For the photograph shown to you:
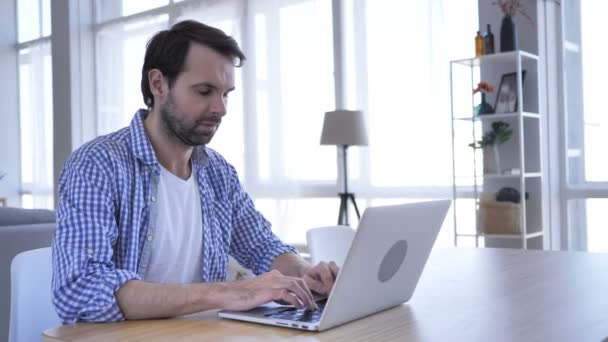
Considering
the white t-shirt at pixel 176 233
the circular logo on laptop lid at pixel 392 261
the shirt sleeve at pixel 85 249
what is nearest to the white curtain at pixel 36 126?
the white t-shirt at pixel 176 233

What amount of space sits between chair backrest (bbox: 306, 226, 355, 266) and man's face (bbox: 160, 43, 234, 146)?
68 centimetres

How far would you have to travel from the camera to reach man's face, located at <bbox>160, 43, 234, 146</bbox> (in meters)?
1.67

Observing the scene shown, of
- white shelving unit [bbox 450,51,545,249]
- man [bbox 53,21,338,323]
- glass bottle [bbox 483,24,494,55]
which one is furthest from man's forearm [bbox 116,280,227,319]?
glass bottle [bbox 483,24,494,55]

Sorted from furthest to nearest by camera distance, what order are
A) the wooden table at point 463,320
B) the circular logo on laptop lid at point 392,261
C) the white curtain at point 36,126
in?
the white curtain at point 36,126, the circular logo on laptop lid at point 392,261, the wooden table at point 463,320

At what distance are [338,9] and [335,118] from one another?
113 centimetres

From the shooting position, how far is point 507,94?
418 cm

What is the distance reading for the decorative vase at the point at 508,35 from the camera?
4.09m

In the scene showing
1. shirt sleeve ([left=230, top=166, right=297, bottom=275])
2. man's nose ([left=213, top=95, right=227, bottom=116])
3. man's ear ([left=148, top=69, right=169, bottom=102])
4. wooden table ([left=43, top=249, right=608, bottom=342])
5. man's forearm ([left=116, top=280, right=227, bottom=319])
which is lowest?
wooden table ([left=43, top=249, right=608, bottom=342])

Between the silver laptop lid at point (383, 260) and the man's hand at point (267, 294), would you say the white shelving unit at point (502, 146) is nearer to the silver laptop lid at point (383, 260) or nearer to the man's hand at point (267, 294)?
the silver laptop lid at point (383, 260)

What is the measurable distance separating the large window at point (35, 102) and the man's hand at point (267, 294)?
23.1 ft

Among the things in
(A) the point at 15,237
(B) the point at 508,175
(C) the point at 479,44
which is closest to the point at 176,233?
(A) the point at 15,237

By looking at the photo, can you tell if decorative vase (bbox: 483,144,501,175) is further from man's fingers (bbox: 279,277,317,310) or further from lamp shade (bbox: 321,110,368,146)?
man's fingers (bbox: 279,277,317,310)

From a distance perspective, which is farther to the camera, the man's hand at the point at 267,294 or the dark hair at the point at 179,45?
the dark hair at the point at 179,45

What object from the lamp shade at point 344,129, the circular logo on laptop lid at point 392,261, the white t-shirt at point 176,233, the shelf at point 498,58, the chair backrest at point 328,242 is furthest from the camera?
the lamp shade at point 344,129
